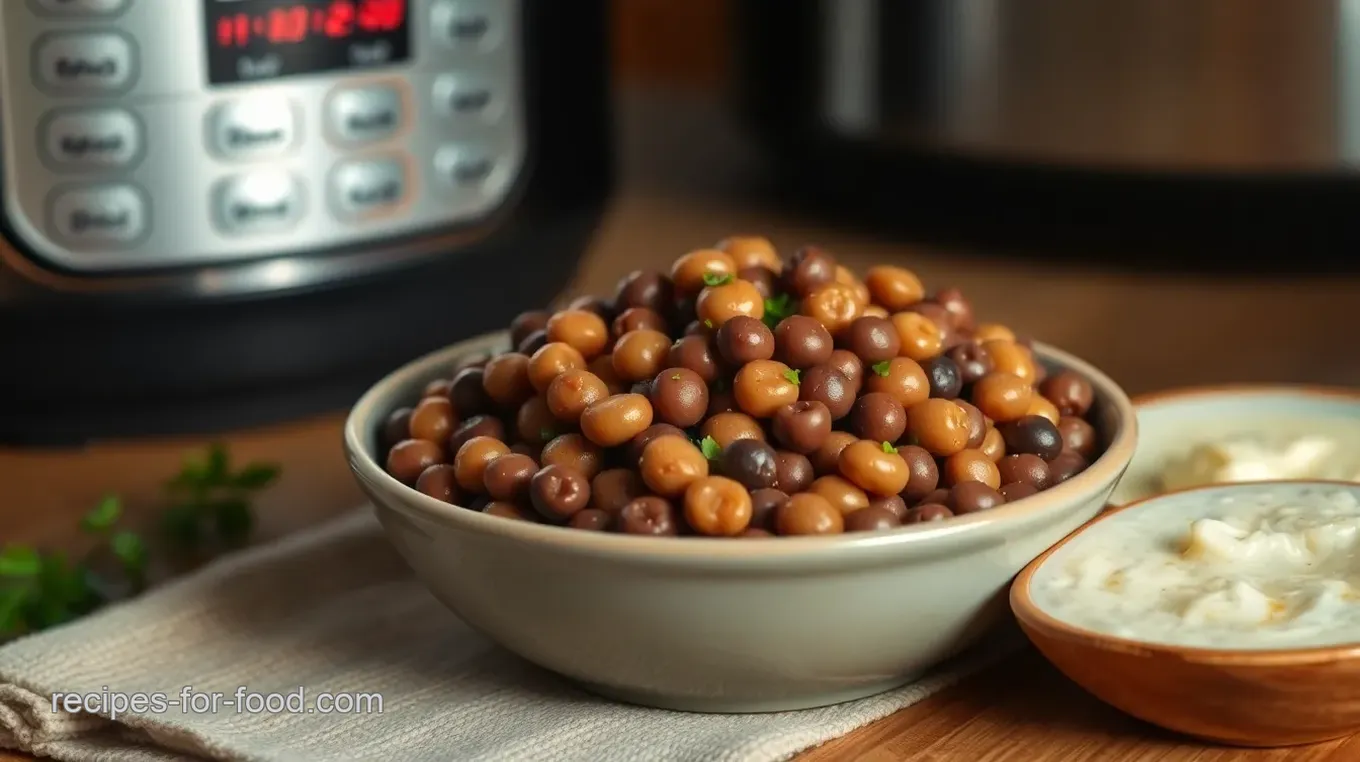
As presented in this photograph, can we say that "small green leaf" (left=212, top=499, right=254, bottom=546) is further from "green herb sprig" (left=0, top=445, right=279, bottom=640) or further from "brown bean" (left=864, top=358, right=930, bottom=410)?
"brown bean" (left=864, top=358, right=930, bottom=410)

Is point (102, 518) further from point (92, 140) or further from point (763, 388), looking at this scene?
point (763, 388)

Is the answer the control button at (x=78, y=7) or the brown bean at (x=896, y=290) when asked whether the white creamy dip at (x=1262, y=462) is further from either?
the control button at (x=78, y=7)

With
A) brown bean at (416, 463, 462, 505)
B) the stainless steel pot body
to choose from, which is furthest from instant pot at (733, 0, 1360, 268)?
brown bean at (416, 463, 462, 505)

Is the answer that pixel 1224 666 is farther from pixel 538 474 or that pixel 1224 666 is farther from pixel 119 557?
pixel 119 557

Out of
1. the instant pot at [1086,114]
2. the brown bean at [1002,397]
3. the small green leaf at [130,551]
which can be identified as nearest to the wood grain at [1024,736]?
the brown bean at [1002,397]

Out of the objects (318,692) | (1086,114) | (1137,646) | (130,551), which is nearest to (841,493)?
(1137,646)

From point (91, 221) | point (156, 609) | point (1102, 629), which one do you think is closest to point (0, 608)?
point (156, 609)
